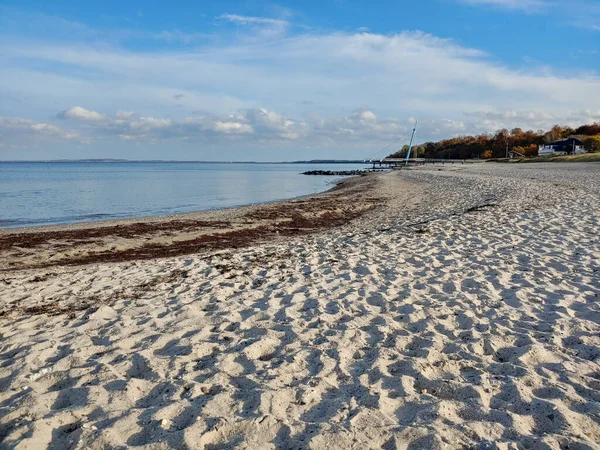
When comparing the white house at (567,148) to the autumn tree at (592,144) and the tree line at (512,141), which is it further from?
the tree line at (512,141)

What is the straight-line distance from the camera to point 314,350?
4.34m

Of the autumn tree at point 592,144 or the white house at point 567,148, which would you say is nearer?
the autumn tree at point 592,144

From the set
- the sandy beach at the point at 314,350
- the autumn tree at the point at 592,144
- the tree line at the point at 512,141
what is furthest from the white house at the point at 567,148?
the sandy beach at the point at 314,350

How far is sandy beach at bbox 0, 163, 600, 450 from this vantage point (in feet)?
10.1

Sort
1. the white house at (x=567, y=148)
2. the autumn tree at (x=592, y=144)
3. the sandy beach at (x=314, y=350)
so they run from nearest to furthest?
the sandy beach at (x=314, y=350)
the autumn tree at (x=592, y=144)
the white house at (x=567, y=148)

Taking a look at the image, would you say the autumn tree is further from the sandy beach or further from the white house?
the sandy beach

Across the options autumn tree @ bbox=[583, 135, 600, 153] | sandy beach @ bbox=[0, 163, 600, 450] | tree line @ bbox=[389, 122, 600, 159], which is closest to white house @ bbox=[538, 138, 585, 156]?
autumn tree @ bbox=[583, 135, 600, 153]

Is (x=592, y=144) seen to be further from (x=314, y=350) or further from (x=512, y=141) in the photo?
(x=314, y=350)

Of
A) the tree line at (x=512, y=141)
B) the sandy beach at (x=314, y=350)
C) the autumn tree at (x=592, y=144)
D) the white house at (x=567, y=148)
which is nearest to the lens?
the sandy beach at (x=314, y=350)

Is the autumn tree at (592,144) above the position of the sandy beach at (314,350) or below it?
above

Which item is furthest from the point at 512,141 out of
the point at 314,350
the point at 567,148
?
the point at 314,350

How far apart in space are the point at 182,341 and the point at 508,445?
3176mm

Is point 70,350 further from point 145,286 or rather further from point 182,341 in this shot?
point 145,286

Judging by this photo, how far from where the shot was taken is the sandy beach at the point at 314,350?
121 inches
